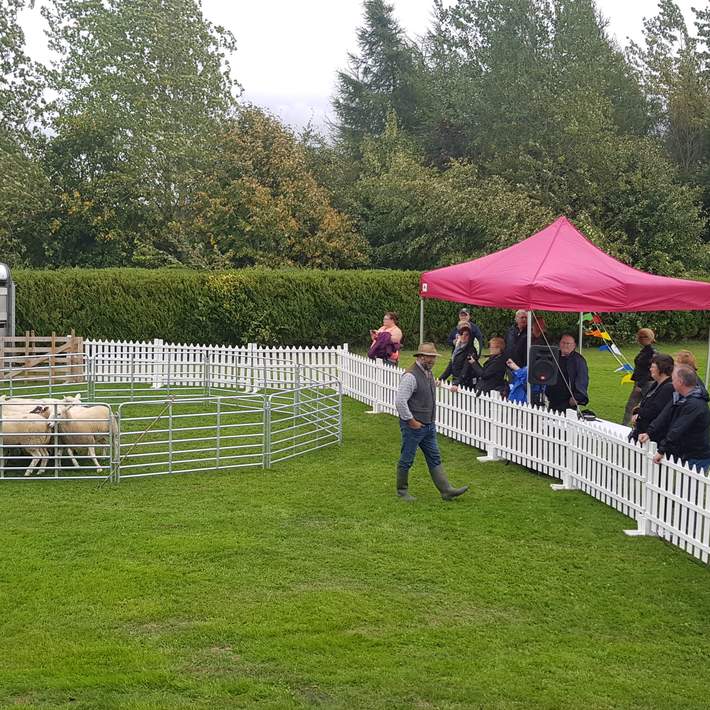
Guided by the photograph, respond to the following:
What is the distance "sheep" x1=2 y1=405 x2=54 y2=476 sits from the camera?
12.0 metres

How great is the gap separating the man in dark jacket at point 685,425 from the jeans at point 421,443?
7.54 feet

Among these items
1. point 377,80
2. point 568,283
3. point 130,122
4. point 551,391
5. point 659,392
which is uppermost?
point 377,80

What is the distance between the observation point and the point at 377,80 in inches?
2167

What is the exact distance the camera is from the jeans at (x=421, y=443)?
424 inches

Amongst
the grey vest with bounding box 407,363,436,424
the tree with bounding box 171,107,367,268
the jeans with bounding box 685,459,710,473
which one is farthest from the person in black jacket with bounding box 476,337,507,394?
the tree with bounding box 171,107,367,268

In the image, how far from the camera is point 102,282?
26703mm

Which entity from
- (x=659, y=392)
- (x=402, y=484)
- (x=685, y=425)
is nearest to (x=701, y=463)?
(x=685, y=425)

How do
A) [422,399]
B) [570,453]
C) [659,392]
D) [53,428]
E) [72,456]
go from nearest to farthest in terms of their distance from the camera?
[659,392] < [422,399] < [570,453] < [72,456] < [53,428]

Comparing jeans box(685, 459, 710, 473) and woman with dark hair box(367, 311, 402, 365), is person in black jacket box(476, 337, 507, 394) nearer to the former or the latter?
woman with dark hair box(367, 311, 402, 365)

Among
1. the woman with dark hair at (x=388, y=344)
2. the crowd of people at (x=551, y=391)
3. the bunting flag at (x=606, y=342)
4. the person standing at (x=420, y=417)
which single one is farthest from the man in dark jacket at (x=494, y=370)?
the person standing at (x=420, y=417)

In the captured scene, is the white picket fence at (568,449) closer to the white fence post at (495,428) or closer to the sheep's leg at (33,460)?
the white fence post at (495,428)

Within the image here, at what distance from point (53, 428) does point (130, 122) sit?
2729cm

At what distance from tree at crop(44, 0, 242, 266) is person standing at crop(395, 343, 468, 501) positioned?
24487 mm

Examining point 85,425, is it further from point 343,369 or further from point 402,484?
point 343,369
